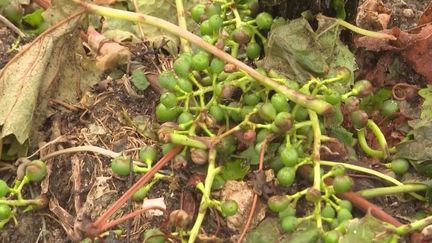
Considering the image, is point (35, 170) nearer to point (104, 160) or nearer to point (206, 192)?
point (104, 160)

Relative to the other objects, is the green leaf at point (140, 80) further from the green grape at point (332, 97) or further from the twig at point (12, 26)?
the green grape at point (332, 97)

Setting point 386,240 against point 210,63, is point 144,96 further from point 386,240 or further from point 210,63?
point 386,240

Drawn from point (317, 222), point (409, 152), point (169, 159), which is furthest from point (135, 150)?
point (409, 152)

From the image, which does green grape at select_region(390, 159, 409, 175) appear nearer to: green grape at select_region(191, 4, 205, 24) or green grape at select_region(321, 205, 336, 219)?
green grape at select_region(321, 205, 336, 219)

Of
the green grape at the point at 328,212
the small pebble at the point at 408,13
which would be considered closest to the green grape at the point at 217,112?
the green grape at the point at 328,212

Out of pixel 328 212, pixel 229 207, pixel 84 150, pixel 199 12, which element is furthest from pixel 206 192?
pixel 199 12
